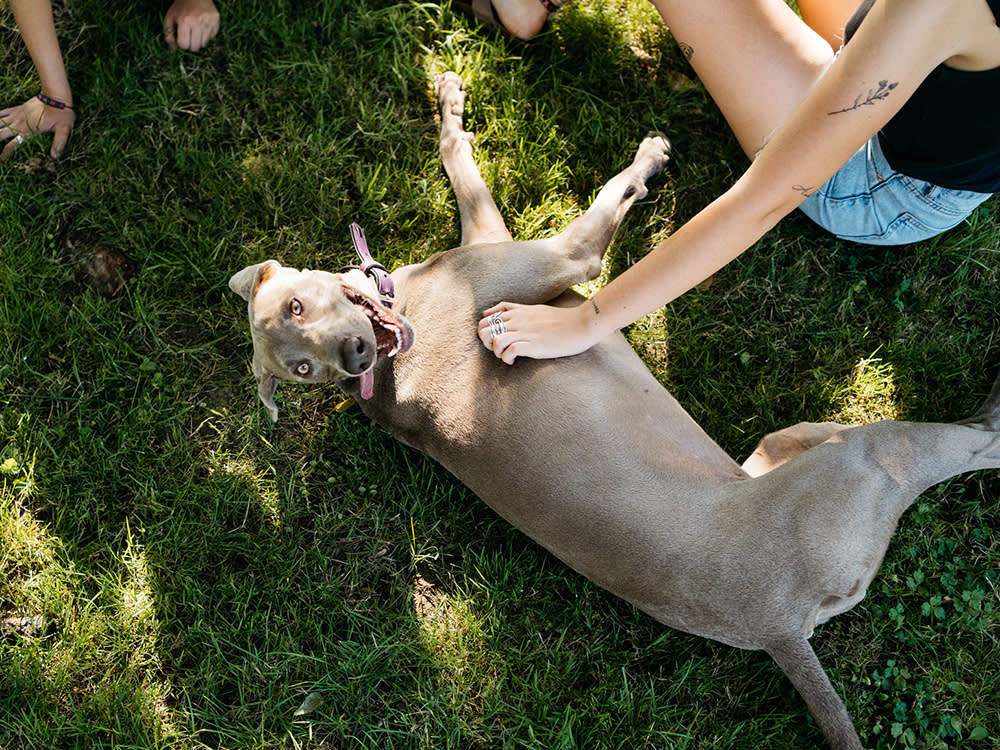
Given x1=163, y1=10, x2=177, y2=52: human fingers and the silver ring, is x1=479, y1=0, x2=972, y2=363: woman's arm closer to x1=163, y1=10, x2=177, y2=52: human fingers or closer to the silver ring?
the silver ring

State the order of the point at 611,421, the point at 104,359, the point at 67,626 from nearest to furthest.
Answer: the point at 611,421 < the point at 67,626 < the point at 104,359

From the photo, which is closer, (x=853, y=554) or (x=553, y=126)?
(x=853, y=554)

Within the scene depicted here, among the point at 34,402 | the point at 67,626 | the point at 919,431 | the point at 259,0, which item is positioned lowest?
the point at 67,626

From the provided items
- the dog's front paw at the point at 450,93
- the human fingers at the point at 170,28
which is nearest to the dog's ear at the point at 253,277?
the dog's front paw at the point at 450,93

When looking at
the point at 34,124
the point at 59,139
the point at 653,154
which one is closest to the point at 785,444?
the point at 653,154

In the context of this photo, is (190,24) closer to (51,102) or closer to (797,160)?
(51,102)

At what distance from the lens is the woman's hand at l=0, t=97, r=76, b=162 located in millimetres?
4352

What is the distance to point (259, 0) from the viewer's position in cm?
447

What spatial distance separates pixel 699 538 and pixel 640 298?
3.37 feet

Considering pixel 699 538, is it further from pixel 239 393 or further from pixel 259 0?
pixel 259 0

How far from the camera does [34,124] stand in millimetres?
4367

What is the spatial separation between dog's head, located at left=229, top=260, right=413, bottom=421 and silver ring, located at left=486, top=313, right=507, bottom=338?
1.31 ft

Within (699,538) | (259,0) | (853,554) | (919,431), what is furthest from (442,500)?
(259,0)

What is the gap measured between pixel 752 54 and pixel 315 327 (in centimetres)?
229
